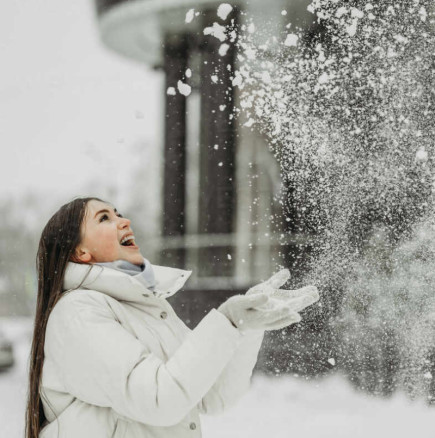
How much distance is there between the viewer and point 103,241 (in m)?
1.15

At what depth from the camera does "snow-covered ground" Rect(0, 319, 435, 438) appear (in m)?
2.95

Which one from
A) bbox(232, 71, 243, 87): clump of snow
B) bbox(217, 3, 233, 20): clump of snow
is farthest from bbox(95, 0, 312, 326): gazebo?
bbox(217, 3, 233, 20): clump of snow

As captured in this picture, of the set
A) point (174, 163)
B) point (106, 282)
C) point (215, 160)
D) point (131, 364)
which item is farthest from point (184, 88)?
point (131, 364)

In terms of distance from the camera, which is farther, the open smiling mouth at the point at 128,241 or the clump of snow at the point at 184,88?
the clump of snow at the point at 184,88

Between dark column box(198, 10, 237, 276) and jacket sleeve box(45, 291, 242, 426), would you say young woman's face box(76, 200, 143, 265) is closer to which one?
jacket sleeve box(45, 291, 242, 426)

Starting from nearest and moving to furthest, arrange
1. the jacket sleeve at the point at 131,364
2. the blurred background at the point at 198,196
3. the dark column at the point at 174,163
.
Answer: the jacket sleeve at the point at 131,364
the blurred background at the point at 198,196
the dark column at the point at 174,163

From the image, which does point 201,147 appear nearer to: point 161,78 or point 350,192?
point 161,78

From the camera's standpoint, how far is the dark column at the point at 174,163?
4.74 m

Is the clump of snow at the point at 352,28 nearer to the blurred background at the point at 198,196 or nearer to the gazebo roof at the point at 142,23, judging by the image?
the blurred background at the point at 198,196

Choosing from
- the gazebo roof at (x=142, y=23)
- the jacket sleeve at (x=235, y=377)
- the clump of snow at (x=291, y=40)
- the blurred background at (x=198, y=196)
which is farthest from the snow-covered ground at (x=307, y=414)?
the gazebo roof at (x=142, y=23)

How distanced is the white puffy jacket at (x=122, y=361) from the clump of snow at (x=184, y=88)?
3225 millimetres

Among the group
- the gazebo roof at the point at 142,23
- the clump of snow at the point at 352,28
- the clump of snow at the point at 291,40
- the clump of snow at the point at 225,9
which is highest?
the gazebo roof at the point at 142,23

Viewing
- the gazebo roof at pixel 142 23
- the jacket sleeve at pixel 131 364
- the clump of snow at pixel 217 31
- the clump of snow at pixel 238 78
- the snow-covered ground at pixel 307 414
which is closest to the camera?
the jacket sleeve at pixel 131 364

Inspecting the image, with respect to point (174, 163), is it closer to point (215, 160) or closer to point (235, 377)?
point (215, 160)
